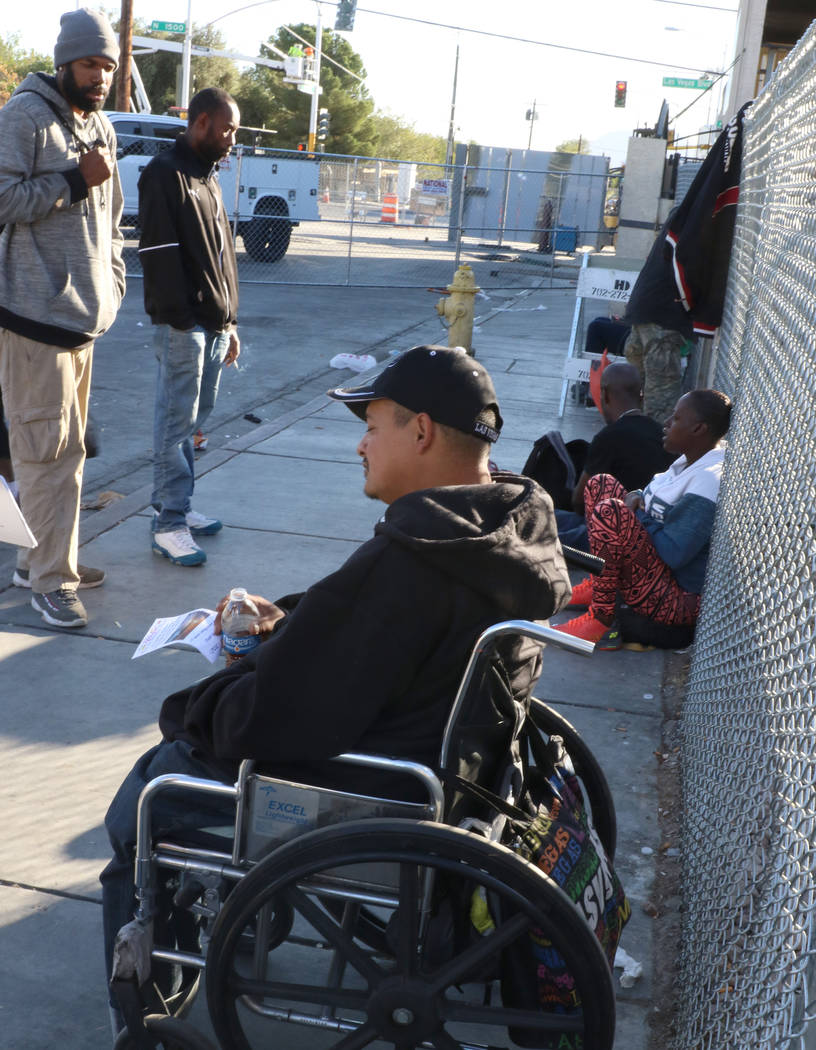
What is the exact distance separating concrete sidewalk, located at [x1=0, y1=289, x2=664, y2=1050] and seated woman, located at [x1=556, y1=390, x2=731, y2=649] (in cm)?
21

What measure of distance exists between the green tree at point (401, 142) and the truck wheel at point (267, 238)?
182ft

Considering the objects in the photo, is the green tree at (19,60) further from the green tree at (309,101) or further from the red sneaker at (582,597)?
the red sneaker at (582,597)

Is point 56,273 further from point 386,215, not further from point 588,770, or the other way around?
point 386,215

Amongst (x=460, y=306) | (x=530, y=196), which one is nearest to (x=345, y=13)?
(x=530, y=196)

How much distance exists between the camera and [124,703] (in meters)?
3.92

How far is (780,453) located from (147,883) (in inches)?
65.4

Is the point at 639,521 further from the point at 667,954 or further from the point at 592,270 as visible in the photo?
the point at 592,270

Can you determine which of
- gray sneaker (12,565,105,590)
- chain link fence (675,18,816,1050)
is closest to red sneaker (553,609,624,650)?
chain link fence (675,18,816,1050)

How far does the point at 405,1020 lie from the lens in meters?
2.04

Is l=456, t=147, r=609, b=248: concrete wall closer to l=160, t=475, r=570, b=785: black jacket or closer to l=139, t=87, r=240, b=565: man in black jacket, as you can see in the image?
l=139, t=87, r=240, b=565: man in black jacket

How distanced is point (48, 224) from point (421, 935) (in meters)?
3.12

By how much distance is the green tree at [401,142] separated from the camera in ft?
258

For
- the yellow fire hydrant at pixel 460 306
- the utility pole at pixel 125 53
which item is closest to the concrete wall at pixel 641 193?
the yellow fire hydrant at pixel 460 306

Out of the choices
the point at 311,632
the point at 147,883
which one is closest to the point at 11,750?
the point at 147,883
